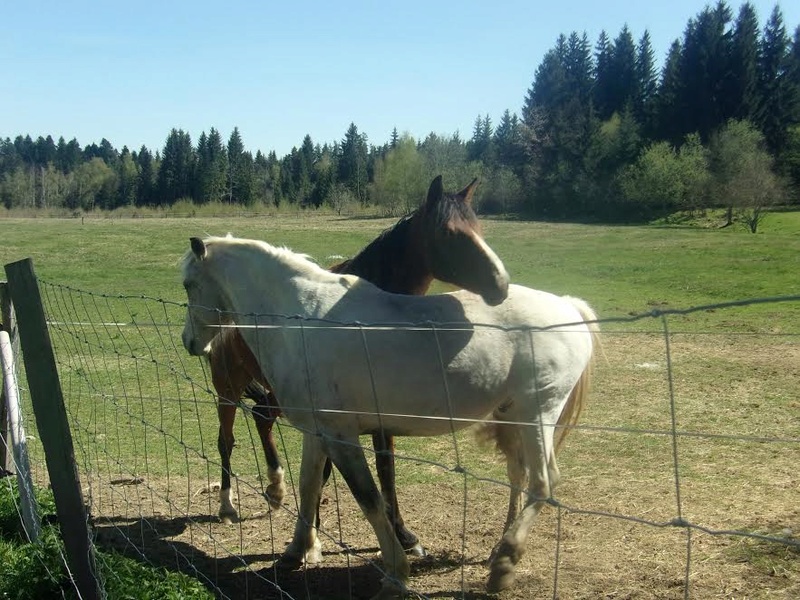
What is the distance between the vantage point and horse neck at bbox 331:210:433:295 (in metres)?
4.60

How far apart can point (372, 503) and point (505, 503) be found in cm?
186

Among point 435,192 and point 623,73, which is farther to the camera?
point 623,73

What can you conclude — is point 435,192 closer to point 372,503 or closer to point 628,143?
point 372,503

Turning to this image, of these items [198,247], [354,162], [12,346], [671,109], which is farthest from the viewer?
[354,162]

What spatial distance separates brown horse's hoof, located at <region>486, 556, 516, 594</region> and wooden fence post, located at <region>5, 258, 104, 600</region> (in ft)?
6.10

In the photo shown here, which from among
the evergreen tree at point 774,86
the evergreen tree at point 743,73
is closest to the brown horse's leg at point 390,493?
the evergreen tree at point 774,86

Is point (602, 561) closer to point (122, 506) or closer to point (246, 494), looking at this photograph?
point (246, 494)

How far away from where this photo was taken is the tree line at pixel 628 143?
4309 centimetres

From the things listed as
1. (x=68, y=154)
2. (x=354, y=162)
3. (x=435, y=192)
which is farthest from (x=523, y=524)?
(x=68, y=154)

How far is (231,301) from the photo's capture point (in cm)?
433

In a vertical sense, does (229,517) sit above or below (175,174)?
below

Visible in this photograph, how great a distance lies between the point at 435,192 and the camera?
439cm

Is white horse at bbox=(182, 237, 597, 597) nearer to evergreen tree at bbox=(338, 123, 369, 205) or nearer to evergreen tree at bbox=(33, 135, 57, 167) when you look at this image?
evergreen tree at bbox=(338, 123, 369, 205)

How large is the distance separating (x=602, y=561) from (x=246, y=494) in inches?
108
